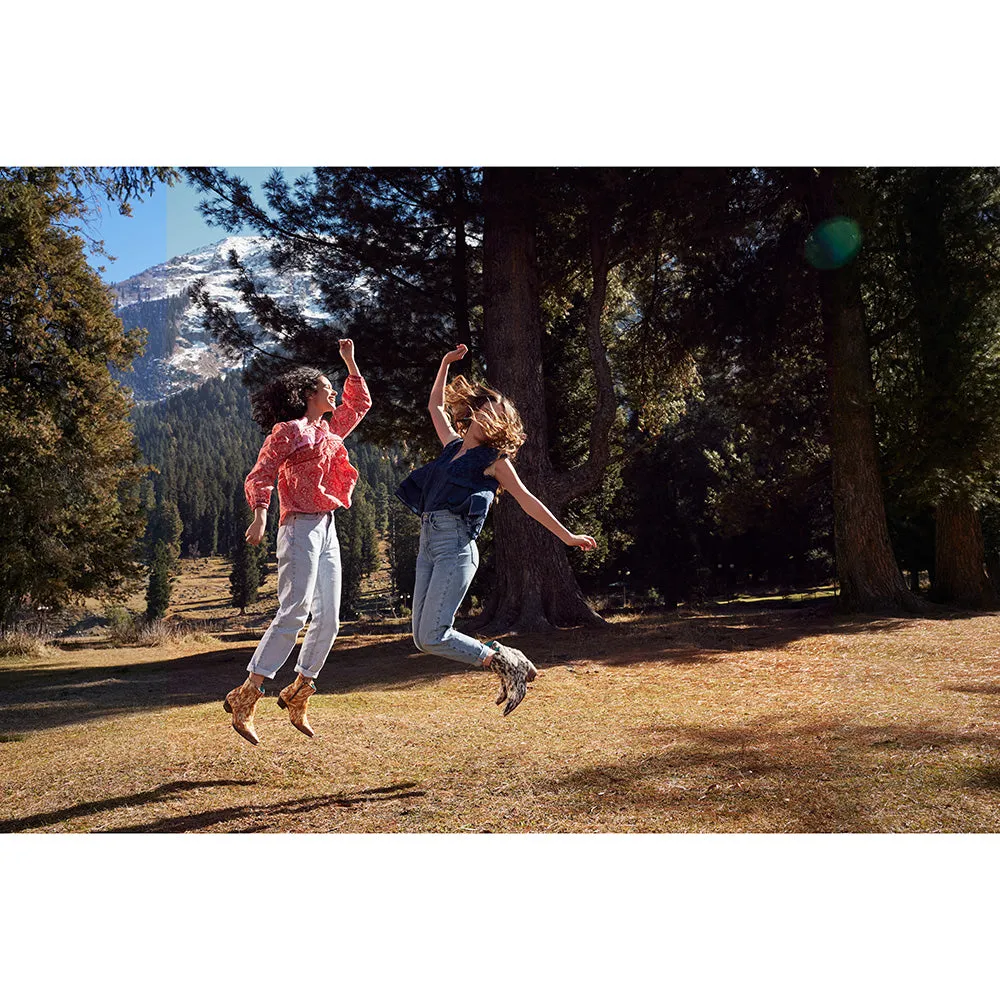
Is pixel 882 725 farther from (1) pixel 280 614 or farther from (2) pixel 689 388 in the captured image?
(2) pixel 689 388

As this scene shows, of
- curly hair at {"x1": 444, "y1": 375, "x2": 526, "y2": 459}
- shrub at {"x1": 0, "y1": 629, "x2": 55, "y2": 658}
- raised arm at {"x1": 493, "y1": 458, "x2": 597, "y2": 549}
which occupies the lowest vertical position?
shrub at {"x1": 0, "y1": 629, "x2": 55, "y2": 658}

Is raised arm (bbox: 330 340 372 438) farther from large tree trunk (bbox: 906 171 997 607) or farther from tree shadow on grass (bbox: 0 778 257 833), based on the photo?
large tree trunk (bbox: 906 171 997 607)

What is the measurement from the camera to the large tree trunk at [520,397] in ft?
25.4

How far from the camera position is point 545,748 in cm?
423

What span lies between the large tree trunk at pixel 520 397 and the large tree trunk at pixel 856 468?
2812 mm

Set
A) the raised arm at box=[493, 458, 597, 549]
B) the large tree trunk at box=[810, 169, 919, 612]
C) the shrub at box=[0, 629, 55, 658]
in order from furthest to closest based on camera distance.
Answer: the large tree trunk at box=[810, 169, 919, 612] < the shrub at box=[0, 629, 55, 658] < the raised arm at box=[493, 458, 597, 549]

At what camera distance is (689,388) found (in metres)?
11.4

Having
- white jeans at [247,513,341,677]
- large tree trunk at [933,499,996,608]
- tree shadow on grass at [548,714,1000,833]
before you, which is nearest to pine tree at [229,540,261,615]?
white jeans at [247,513,341,677]

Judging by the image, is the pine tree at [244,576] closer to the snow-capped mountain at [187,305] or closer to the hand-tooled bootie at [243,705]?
the snow-capped mountain at [187,305]

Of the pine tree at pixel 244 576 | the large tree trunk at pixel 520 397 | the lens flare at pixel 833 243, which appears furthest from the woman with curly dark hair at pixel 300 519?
A: the lens flare at pixel 833 243

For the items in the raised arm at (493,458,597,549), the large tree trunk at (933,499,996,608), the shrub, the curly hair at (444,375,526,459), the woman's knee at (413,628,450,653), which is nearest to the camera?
the raised arm at (493,458,597,549)

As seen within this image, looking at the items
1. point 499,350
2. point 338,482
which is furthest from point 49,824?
point 499,350

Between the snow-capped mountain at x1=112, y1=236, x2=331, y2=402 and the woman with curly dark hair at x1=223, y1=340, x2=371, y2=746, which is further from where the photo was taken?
the snow-capped mountain at x1=112, y1=236, x2=331, y2=402

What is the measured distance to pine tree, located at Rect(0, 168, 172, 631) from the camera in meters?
5.59
